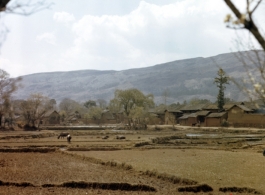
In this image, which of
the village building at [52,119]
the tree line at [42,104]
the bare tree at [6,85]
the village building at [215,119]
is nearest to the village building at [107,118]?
the tree line at [42,104]

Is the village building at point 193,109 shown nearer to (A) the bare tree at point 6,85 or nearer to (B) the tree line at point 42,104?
(B) the tree line at point 42,104

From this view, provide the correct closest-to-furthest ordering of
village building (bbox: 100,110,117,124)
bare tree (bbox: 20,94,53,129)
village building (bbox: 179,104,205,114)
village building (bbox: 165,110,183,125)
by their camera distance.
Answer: bare tree (bbox: 20,94,53,129), village building (bbox: 179,104,205,114), village building (bbox: 165,110,183,125), village building (bbox: 100,110,117,124)

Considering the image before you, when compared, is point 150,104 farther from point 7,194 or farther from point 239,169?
point 7,194

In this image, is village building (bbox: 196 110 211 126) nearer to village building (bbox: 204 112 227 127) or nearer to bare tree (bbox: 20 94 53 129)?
village building (bbox: 204 112 227 127)

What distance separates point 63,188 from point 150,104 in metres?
80.3

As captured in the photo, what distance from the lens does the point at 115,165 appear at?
2048 centimetres

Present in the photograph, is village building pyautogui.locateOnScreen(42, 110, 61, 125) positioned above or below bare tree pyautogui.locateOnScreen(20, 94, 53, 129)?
below

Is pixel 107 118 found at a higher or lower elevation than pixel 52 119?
lower

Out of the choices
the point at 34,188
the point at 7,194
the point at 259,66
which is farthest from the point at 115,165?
the point at 259,66

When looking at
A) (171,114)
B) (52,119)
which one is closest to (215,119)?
(171,114)

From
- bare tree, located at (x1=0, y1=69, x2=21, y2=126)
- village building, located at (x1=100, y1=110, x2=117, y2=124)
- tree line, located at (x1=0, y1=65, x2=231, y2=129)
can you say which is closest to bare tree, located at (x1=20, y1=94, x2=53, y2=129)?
tree line, located at (x1=0, y1=65, x2=231, y2=129)

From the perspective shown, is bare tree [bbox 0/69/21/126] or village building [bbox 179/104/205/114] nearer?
bare tree [bbox 0/69/21/126]

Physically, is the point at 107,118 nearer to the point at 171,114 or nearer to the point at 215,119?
the point at 171,114

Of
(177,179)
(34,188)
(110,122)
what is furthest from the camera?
(110,122)
